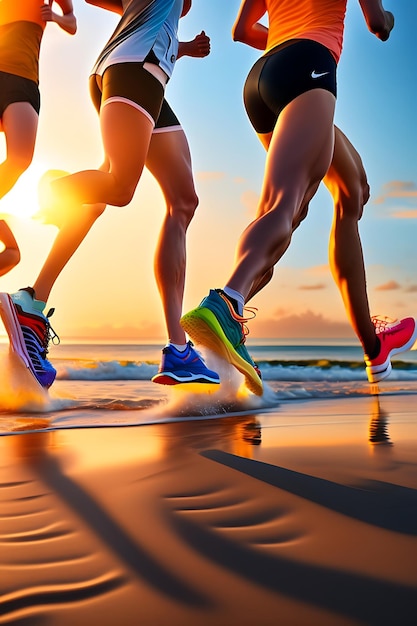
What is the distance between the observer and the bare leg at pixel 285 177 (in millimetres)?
2037

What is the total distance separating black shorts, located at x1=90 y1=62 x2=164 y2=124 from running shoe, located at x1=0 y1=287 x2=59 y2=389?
38.2 inches

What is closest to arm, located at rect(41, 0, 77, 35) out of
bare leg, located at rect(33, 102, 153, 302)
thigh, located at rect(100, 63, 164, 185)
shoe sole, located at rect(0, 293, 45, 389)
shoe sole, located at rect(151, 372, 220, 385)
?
thigh, located at rect(100, 63, 164, 185)

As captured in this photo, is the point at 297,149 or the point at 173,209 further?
the point at 173,209

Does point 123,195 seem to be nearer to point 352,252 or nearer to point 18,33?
point 352,252

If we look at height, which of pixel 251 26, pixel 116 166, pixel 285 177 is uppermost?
pixel 251 26

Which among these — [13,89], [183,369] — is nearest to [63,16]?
[13,89]

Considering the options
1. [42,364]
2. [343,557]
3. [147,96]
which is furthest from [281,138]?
[343,557]

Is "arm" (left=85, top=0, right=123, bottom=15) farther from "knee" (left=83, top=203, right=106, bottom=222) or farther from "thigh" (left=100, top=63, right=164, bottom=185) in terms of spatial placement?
"knee" (left=83, top=203, right=106, bottom=222)

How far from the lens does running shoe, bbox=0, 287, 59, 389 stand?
2619mm

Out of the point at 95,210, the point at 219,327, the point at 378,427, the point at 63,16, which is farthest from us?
the point at 63,16

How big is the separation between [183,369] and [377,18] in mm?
1502

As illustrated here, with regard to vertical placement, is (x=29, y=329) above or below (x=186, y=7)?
below

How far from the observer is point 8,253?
11.8 ft

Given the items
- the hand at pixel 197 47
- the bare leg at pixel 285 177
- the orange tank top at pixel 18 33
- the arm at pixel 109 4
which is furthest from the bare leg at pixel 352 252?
the orange tank top at pixel 18 33
